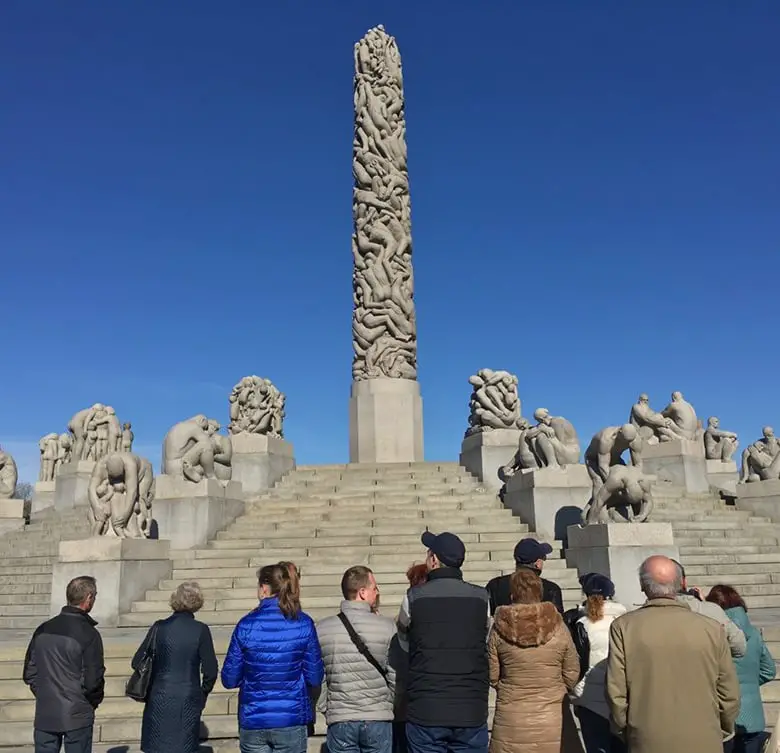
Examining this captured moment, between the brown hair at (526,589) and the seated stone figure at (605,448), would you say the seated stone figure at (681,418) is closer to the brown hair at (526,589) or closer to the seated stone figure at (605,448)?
the seated stone figure at (605,448)

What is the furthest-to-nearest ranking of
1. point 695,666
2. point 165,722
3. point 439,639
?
1. point 165,722
2. point 439,639
3. point 695,666

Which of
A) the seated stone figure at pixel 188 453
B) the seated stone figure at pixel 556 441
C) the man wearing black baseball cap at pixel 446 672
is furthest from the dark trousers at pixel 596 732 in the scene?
the seated stone figure at pixel 188 453

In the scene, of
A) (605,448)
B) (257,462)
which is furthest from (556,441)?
(257,462)

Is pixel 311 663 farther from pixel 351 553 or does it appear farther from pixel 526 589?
pixel 351 553

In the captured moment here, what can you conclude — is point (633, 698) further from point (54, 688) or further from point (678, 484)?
point (678, 484)

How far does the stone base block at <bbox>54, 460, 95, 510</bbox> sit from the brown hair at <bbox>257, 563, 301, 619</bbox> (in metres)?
16.9

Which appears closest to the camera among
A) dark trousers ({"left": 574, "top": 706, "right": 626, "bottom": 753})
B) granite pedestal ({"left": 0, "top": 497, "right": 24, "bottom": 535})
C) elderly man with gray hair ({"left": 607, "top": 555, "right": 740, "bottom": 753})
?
elderly man with gray hair ({"left": 607, "top": 555, "right": 740, "bottom": 753})

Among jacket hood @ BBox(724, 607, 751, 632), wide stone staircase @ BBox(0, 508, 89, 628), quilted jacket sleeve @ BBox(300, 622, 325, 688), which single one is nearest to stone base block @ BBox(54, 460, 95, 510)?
wide stone staircase @ BBox(0, 508, 89, 628)

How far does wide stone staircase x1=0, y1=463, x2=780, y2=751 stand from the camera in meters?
7.01

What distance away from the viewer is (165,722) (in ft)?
13.7

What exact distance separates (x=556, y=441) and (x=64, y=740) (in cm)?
999

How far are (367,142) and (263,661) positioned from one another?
20804mm

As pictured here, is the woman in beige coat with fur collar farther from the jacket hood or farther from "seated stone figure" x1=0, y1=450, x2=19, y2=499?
"seated stone figure" x1=0, y1=450, x2=19, y2=499

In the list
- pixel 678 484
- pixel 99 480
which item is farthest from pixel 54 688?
pixel 678 484
